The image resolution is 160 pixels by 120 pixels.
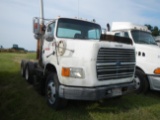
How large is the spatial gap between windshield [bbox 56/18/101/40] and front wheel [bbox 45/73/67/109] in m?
1.22

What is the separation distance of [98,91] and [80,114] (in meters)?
1.02

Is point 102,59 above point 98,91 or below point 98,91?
above

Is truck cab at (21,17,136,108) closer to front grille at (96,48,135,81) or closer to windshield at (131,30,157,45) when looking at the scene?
front grille at (96,48,135,81)

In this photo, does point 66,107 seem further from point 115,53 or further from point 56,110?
point 115,53

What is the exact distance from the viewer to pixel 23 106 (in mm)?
5703

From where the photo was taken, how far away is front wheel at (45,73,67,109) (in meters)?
4.99

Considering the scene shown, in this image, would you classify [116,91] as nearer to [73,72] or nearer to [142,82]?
[73,72]

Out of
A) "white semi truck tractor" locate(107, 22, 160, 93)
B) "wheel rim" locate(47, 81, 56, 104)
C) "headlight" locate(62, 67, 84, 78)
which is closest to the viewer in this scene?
"headlight" locate(62, 67, 84, 78)

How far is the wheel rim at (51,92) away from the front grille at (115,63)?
1313 mm

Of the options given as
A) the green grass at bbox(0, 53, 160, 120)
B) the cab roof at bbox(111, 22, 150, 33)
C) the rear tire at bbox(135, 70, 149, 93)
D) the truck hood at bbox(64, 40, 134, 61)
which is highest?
the cab roof at bbox(111, 22, 150, 33)

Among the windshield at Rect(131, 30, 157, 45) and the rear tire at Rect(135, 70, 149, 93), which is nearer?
the rear tire at Rect(135, 70, 149, 93)

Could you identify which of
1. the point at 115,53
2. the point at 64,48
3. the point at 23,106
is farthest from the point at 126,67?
the point at 23,106

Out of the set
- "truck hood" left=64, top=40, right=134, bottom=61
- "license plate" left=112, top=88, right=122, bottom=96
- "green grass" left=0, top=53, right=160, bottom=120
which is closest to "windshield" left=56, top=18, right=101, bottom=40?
"truck hood" left=64, top=40, right=134, bottom=61

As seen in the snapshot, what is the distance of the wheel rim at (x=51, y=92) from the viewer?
5203mm
